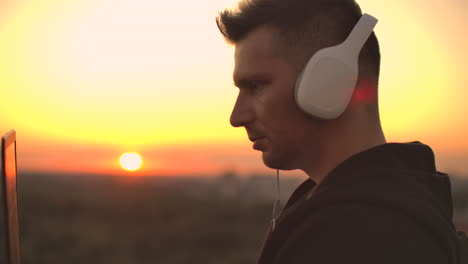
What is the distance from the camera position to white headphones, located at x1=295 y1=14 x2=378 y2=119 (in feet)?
4.48

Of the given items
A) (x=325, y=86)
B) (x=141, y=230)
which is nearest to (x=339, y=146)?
(x=325, y=86)

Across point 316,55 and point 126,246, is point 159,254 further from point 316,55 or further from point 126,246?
point 316,55

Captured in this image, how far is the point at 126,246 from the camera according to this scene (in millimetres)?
19672

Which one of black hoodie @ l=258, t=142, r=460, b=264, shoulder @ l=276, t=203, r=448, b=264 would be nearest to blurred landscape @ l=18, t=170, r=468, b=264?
black hoodie @ l=258, t=142, r=460, b=264

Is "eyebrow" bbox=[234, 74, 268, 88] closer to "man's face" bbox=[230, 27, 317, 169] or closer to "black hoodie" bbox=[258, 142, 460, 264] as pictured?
"man's face" bbox=[230, 27, 317, 169]

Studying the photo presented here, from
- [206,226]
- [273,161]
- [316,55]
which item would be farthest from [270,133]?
[206,226]

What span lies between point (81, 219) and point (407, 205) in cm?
2419

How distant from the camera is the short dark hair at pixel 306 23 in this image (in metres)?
1.43

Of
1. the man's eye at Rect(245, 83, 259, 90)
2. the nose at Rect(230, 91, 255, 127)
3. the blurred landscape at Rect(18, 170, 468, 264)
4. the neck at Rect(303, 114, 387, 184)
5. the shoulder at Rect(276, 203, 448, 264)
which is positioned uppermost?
the man's eye at Rect(245, 83, 259, 90)

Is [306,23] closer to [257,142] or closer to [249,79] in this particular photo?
[249,79]

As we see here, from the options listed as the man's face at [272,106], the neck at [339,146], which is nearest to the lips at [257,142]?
the man's face at [272,106]

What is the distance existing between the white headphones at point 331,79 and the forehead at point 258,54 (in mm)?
74

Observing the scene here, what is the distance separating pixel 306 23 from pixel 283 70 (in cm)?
13

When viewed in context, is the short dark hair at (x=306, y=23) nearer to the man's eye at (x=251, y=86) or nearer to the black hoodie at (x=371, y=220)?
the man's eye at (x=251, y=86)
